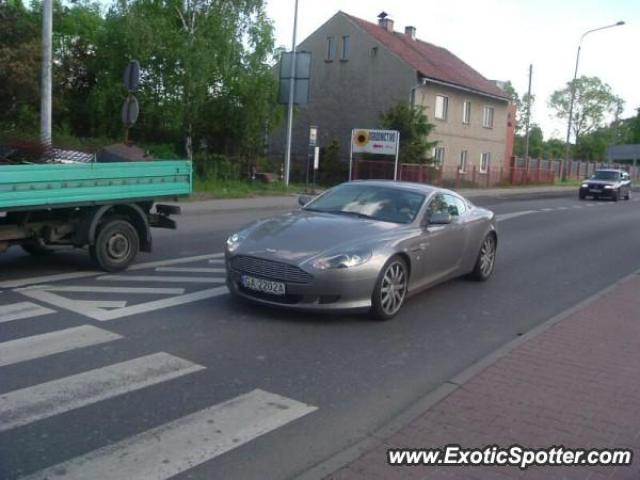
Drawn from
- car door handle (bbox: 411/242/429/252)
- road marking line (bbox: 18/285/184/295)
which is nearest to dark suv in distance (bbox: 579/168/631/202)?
car door handle (bbox: 411/242/429/252)

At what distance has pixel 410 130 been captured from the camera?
31.7m

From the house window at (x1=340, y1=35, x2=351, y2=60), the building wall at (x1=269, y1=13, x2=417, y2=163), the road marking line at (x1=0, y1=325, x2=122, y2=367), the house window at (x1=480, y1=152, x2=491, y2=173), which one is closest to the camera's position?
the road marking line at (x1=0, y1=325, x2=122, y2=367)

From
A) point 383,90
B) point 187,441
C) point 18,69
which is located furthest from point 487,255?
point 383,90

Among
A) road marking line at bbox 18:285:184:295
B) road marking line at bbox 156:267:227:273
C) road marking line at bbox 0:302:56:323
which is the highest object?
road marking line at bbox 156:267:227:273

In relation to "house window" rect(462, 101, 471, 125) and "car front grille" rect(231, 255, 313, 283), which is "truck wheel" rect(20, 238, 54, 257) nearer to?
"car front grille" rect(231, 255, 313, 283)

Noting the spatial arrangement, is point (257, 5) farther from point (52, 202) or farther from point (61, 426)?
point (61, 426)

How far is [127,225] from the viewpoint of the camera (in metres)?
8.94

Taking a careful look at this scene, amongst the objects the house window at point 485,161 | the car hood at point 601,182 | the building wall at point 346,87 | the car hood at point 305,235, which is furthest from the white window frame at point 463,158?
the car hood at point 305,235

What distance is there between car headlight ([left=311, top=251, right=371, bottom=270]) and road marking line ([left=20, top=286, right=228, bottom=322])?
1730 millimetres

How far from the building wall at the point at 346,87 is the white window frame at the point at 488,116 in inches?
329

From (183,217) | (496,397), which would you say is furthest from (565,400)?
(183,217)

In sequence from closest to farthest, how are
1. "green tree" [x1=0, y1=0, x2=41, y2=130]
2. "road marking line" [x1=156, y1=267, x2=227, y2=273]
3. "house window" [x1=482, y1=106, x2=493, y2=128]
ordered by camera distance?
"road marking line" [x1=156, y1=267, x2=227, y2=273], "green tree" [x1=0, y1=0, x2=41, y2=130], "house window" [x1=482, y1=106, x2=493, y2=128]

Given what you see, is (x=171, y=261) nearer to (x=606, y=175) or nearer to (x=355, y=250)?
(x=355, y=250)

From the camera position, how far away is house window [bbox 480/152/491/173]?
4253 cm
